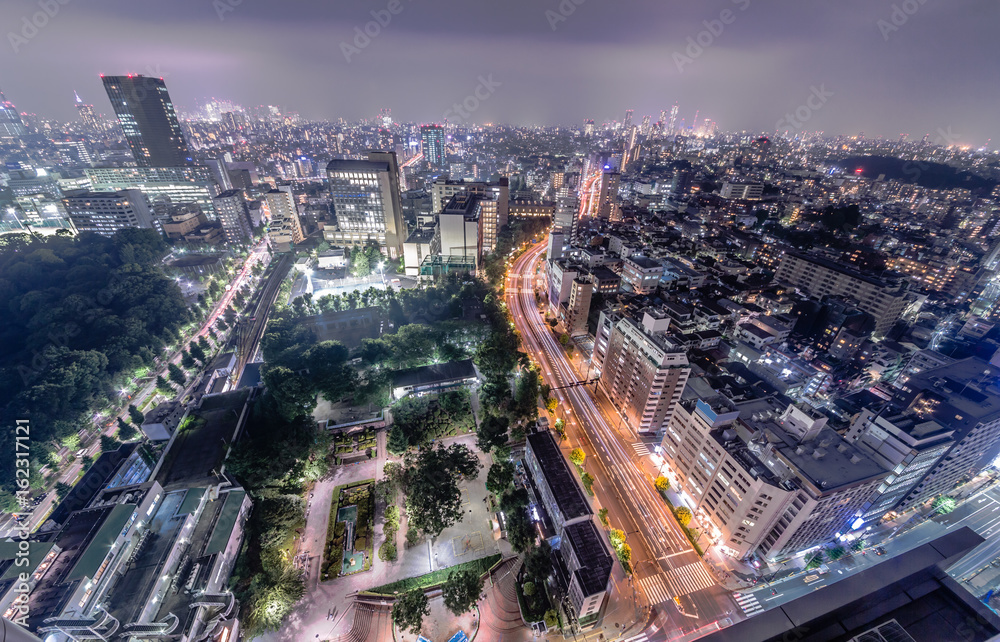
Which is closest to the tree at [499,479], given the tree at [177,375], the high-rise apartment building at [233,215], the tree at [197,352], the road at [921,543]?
the road at [921,543]

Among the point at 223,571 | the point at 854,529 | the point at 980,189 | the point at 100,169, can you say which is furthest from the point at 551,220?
the point at 980,189

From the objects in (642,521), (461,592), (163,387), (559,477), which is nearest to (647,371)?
(642,521)

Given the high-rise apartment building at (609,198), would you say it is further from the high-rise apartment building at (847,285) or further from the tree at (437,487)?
the tree at (437,487)

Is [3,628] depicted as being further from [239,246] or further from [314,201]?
[314,201]

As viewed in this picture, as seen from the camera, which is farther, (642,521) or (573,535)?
(642,521)

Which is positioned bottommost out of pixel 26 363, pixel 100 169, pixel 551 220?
pixel 26 363

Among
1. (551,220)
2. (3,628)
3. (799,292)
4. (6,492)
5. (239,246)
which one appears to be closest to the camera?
(3,628)

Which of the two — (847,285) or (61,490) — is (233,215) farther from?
(847,285)
